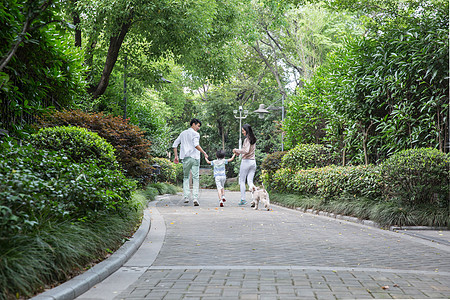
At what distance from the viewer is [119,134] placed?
11734mm

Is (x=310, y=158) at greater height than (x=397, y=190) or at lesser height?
greater

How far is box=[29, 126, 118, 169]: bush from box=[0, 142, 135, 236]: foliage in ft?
4.12

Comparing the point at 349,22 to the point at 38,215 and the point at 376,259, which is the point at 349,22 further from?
the point at 38,215

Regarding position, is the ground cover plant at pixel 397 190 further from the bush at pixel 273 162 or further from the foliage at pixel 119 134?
the bush at pixel 273 162

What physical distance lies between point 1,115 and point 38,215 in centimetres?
411

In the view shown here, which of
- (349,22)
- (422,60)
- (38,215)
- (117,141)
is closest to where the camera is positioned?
(38,215)

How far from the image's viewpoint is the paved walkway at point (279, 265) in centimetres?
423

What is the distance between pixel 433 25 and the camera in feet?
34.7

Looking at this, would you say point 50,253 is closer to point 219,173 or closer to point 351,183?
point 351,183

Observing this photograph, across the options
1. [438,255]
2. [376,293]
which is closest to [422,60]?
[438,255]

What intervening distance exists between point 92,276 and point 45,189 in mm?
1056

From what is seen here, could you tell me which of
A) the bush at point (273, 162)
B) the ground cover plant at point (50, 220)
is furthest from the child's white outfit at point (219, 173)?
the ground cover plant at point (50, 220)

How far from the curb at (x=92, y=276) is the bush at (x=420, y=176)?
5491 millimetres

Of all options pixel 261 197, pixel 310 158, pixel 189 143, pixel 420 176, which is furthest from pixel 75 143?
pixel 310 158
